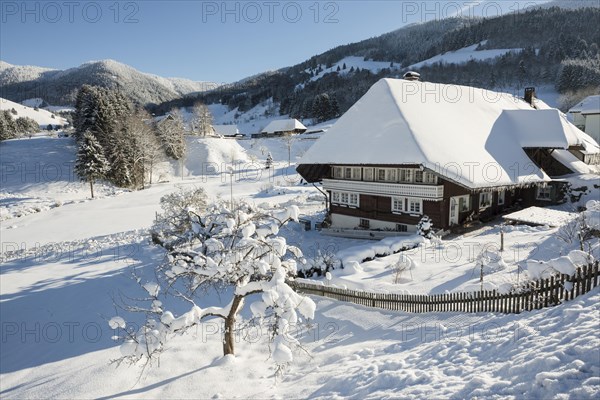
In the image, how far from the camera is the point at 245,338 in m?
11.6

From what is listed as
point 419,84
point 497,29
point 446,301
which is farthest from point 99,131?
point 497,29

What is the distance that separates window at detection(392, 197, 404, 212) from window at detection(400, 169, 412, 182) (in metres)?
1.25

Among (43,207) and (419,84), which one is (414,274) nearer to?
(419,84)

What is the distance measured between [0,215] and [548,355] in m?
46.1

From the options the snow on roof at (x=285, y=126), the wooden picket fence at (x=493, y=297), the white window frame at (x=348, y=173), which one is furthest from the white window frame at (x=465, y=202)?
the snow on roof at (x=285, y=126)

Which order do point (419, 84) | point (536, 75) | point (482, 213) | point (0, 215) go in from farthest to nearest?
point (536, 75) → point (0, 215) → point (419, 84) → point (482, 213)

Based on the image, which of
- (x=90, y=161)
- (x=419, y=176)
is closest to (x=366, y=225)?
(x=419, y=176)

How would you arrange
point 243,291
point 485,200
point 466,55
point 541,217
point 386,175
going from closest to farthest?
1. point 243,291
2. point 541,217
3. point 386,175
4. point 485,200
5. point 466,55

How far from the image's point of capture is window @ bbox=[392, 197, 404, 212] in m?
22.9

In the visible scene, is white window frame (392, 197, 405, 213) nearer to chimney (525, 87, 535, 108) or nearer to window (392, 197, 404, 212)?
window (392, 197, 404, 212)

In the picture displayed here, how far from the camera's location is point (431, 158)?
20.2 metres

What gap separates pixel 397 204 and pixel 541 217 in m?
8.64

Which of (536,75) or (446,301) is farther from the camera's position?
(536,75)

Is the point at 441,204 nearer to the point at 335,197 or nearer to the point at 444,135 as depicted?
the point at 444,135
